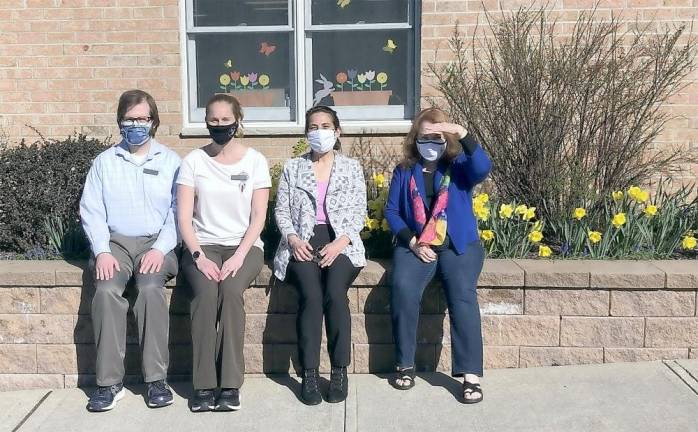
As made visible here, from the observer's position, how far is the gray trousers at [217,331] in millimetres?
3828

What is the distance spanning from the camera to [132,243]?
414cm

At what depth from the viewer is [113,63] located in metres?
6.47

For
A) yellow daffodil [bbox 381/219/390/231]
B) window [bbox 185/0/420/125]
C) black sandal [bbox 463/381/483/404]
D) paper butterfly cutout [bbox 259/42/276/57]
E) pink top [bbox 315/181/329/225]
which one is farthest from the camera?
paper butterfly cutout [bbox 259/42/276/57]

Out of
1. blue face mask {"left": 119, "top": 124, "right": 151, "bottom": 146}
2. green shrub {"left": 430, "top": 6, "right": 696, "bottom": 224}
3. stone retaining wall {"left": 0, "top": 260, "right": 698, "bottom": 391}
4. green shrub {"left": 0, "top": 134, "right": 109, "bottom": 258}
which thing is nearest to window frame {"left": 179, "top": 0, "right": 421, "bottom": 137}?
green shrub {"left": 430, "top": 6, "right": 696, "bottom": 224}

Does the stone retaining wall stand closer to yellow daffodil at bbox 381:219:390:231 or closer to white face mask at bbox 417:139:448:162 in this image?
yellow daffodil at bbox 381:219:390:231

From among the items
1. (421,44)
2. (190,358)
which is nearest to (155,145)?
(190,358)

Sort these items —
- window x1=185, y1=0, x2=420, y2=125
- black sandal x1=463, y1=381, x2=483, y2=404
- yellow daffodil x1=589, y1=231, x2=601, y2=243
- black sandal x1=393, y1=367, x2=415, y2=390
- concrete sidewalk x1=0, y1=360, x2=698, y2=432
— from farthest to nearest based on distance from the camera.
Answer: window x1=185, y1=0, x2=420, y2=125, yellow daffodil x1=589, y1=231, x2=601, y2=243, black sandal x1=393, y1=367, x2=415, y2=390, black sandal x1=463, y1=381, x2=483, y2=404, concrete sidewalk x1=0, y1=360, x2=698, y2=432

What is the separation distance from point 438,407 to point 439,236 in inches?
35.5

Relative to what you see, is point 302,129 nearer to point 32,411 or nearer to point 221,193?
point 221,193

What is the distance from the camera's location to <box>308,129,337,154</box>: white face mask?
13.9 ft

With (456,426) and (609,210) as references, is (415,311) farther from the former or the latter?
(609,210)

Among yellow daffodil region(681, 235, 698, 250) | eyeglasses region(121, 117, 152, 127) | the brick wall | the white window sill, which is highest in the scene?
the brick wall

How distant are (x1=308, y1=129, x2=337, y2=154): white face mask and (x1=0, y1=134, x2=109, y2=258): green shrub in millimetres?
1698

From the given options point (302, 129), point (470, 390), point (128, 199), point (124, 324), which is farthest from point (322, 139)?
point (302, 129)
